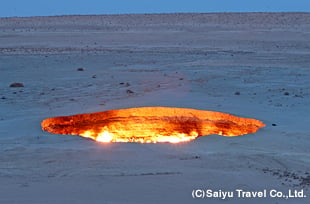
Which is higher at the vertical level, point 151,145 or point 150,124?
point 150,124

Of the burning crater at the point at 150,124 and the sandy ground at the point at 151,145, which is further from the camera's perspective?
the burning crater at the point at 150,124

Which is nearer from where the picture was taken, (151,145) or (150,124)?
(151,145)

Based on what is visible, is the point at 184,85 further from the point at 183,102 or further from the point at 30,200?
the point at 30,200

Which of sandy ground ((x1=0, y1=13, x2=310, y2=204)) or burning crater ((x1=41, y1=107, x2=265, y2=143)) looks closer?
sandy ground ((x1=0, y1=13, x2=310, y2=204))

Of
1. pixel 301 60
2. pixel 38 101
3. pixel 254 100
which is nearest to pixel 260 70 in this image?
pixel 301 60
